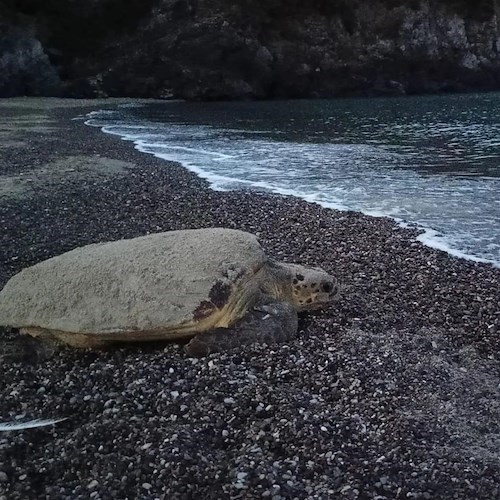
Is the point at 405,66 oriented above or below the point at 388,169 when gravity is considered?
above

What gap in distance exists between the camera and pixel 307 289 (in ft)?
15.9

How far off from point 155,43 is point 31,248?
35784 mm

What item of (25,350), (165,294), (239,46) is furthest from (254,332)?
(239,46)

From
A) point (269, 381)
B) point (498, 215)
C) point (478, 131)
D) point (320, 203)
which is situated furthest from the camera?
point (478, 131)

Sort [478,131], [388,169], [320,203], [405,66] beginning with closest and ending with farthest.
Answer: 1. [320,203]
2. [388,169]
3. [478,131]
4. [405,66]

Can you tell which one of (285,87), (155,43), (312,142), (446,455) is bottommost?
(446,455)

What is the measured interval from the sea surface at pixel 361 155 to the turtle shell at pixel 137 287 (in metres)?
3.50

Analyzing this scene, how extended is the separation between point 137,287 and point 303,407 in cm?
143

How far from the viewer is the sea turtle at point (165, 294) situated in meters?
4.11

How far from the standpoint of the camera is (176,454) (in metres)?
3.08

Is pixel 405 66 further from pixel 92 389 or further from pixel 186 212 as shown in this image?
pixel 92 389

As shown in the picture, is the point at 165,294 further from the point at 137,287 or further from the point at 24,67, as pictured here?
the point at 24,67

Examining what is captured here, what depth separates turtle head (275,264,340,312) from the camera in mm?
4832

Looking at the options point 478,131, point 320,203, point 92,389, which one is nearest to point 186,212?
point 320,203
